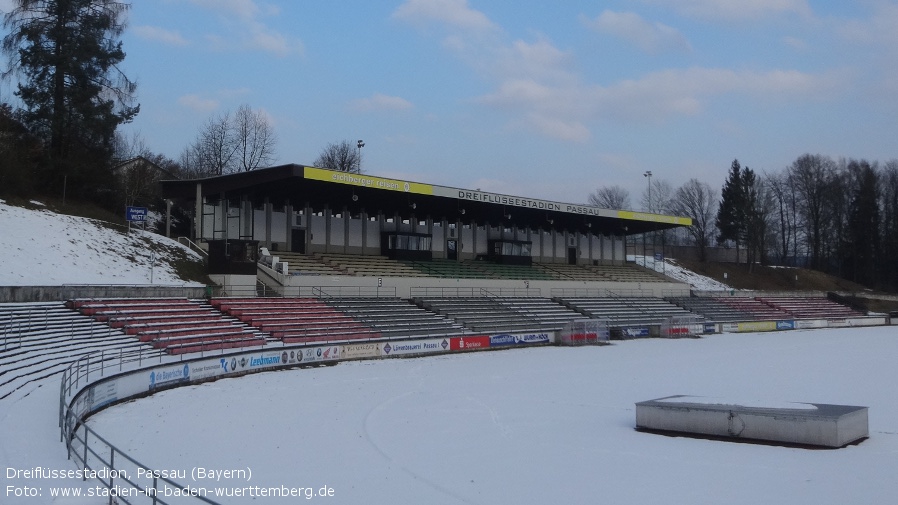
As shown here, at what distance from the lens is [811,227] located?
9262 centimetres

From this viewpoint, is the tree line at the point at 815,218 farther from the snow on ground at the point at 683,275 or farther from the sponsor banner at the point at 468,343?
the sponsor banner at the point at 468,343

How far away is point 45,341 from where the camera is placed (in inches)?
873

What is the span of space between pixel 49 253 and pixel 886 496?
108 ft

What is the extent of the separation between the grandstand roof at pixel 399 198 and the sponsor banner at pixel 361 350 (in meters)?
10.8

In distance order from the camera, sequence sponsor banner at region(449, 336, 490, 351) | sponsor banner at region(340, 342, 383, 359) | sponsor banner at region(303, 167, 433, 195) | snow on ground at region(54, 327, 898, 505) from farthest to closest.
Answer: sponsor banner at region(303, 167, 433, 195) → sponsor banner at region(449, 336, 490, 351) → sponsor banner at region(340, 342, 383, 359) → snow on ground at region(54, 327, 898, 505)

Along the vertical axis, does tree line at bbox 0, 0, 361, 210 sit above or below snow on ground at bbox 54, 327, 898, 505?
above

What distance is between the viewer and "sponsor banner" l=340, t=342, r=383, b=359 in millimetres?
30859

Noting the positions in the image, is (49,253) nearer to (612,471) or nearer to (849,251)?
(612,471)

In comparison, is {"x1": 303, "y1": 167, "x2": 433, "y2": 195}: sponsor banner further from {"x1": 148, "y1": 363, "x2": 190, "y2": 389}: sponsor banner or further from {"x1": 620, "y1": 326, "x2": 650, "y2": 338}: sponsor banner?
{"x1": 148, "y1": 363, "x2": 190, "y2": 389}: sponsor banner

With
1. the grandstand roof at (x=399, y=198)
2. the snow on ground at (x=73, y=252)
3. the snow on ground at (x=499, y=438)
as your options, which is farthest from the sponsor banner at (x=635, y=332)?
the snow on ground at (x=73, y=252)

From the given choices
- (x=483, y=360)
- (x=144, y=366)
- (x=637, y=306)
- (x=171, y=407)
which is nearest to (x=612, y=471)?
(x=171, y=407)

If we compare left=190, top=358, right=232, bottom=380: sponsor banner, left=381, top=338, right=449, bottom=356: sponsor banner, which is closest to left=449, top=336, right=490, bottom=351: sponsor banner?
left=381, top=338, right=449, bottom=356: sponsor banner

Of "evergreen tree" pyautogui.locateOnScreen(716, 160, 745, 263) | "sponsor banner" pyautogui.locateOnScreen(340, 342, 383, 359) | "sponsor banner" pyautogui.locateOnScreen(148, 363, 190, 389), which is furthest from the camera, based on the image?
"evergreen tree" pyautogui.locateOnScreen(716, 160, 745, 263)

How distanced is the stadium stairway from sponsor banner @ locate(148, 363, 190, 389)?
4.09 ft
